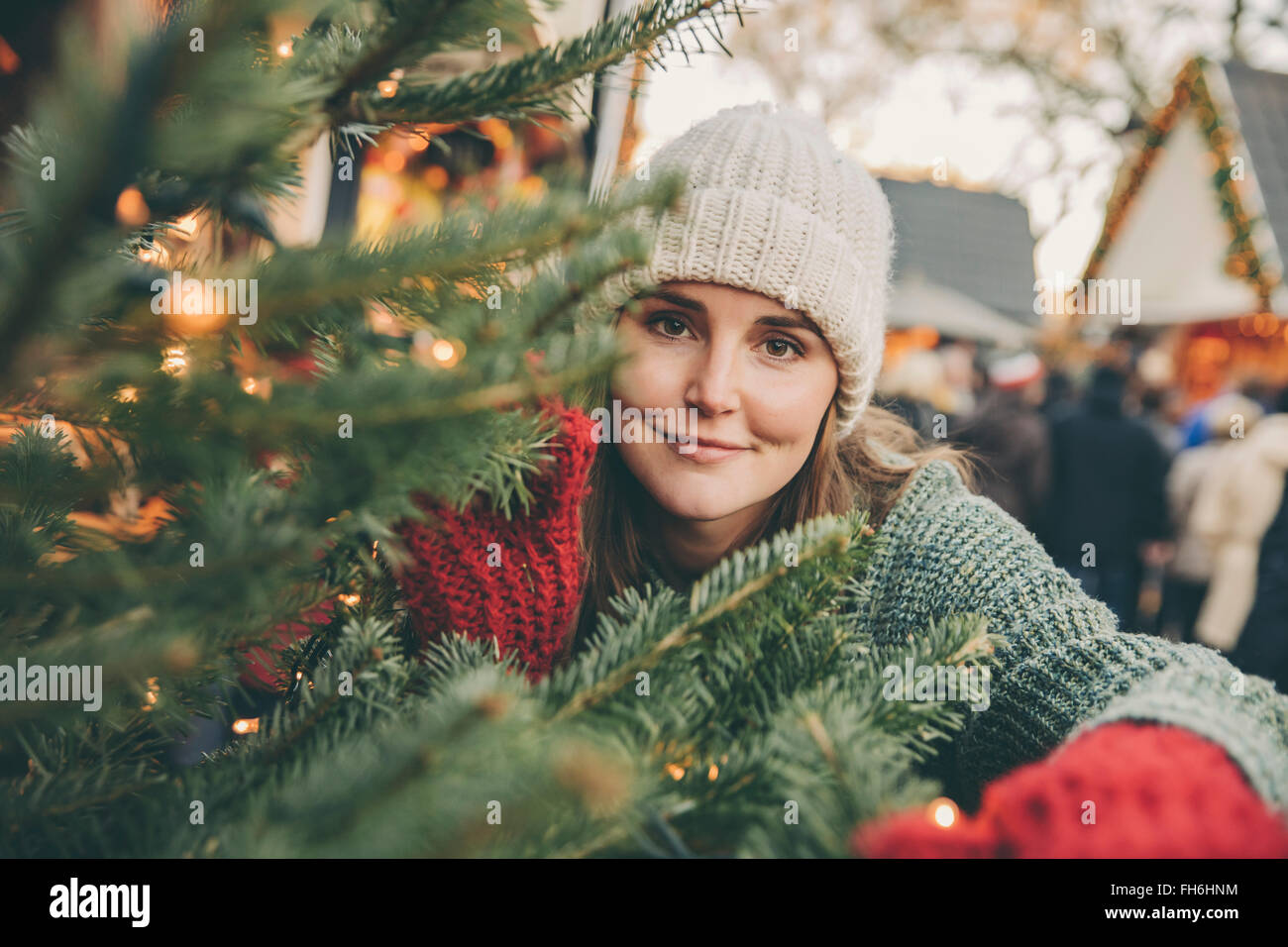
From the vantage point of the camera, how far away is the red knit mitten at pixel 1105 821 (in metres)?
0.48

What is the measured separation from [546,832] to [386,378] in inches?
12.5

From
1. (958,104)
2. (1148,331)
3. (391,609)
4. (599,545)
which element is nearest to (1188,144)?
(1148,331)

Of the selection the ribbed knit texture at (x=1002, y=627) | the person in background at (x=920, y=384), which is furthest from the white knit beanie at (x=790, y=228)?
the person in background at (x=920, y=384)

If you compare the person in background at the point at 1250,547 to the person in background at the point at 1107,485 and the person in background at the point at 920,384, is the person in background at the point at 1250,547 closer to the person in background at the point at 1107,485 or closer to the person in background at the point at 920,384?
the person in background at the point at 1107,485

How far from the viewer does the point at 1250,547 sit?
4.96 metres

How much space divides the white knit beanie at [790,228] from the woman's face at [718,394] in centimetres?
5

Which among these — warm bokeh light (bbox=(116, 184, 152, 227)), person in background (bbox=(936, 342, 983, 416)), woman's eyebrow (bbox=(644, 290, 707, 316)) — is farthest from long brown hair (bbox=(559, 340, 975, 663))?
person in background (bbox=(936, 342, 983, 416))

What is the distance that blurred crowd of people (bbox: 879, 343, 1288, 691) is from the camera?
5004 millimetres

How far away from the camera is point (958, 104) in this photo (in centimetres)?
1658

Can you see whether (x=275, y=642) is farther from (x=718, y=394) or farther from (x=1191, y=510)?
(x=1191, y=510)

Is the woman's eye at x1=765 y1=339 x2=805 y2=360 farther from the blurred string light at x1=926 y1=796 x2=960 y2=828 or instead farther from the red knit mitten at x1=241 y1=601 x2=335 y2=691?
the blurred string light at x1=926 y1=796 x2=960 y2=828

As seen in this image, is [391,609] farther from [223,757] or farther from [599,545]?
[599,545]

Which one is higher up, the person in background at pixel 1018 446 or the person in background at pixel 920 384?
the person in background at pixel 920 384

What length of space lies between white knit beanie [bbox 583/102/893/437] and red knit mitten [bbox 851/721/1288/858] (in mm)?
1048
